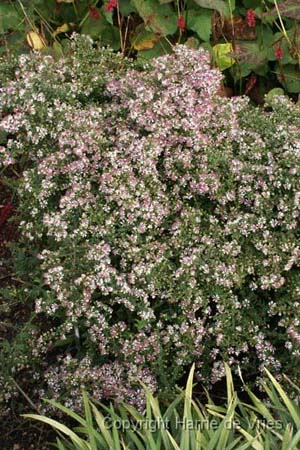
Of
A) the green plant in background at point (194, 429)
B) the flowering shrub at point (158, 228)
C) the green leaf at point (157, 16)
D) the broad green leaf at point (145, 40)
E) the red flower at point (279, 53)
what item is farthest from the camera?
the broad green leaf at point (145, 40)

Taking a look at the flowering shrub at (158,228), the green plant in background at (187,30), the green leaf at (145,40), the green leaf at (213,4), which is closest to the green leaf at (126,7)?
the green plant in background at (187,30)

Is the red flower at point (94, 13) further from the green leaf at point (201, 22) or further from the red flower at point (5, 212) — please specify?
the red flower at point (5, 212)

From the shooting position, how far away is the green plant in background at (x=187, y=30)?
3.24 meters

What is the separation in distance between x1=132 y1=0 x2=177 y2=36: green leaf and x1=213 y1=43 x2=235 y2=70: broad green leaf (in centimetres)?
21

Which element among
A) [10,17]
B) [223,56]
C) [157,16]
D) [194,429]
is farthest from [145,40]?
[194,429]

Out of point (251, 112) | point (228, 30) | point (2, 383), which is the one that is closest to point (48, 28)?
point (228, 30)

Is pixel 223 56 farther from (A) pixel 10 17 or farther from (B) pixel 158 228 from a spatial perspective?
(B) pixel 158 228

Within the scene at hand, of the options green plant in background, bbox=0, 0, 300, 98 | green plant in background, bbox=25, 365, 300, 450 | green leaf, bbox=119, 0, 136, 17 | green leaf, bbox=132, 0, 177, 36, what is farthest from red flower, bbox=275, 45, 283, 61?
green plant in background, bbox=25, 365, 300, 450

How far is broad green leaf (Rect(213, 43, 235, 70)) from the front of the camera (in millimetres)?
3271

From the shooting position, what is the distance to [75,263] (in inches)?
92.7

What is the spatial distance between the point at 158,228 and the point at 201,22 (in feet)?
3.95

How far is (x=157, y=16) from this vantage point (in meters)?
3.28

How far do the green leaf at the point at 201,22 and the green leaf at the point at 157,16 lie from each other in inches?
2.8

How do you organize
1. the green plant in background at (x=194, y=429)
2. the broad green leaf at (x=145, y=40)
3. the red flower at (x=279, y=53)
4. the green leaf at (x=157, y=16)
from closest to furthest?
the green plant in background at (x=194, y=429) < the red flower at (x=279, y=53) < the green leaf at (x=157, y=16) < the broad green leaf at (x=145, y=40)
